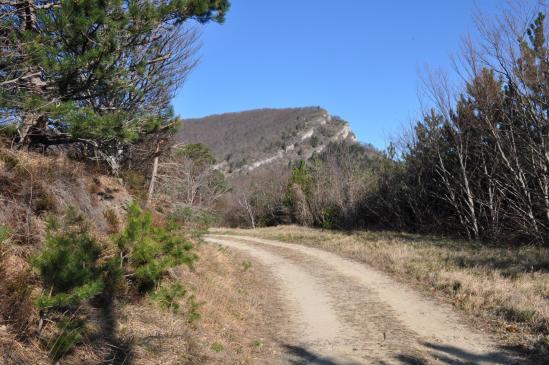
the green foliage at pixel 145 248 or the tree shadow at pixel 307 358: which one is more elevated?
the green foliage at pixel 145 248

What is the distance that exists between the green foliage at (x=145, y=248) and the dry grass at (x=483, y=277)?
5.33 m

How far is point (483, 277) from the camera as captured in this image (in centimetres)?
1145

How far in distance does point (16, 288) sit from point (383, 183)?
91.8 feet

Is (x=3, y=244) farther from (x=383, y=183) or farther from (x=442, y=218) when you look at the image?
(x=383, y=183)

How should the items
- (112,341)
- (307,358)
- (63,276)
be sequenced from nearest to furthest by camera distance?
(63,276), (112,341), (307,358)

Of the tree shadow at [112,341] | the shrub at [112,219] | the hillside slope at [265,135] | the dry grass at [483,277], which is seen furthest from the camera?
the hillside slope at [265,135]

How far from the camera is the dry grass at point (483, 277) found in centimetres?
805

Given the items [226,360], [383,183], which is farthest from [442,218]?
[226,360]

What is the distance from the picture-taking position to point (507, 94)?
1961cm

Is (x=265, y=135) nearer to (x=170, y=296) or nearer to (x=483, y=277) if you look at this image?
(x=483, y=277)

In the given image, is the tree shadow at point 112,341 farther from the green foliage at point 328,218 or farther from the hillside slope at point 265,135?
the hillside slope at point 265,135

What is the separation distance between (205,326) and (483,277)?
23.4 feet

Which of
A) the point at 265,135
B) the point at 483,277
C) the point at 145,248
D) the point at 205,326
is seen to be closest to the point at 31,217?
the point at 145,248

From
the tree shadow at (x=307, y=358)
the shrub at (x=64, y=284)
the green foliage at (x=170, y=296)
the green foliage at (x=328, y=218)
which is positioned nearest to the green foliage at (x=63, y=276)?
the shrub at (x=64, y=284)
